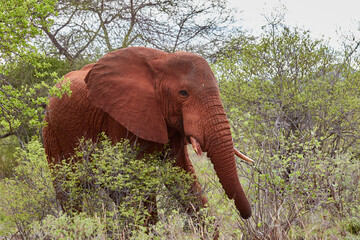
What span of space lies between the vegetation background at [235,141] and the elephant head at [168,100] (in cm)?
23

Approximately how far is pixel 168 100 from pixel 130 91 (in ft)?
1.68

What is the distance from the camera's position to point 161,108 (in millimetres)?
5840

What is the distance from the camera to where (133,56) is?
20.0 ft

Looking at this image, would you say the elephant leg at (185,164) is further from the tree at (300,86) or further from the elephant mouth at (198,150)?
the tree at (300,86)

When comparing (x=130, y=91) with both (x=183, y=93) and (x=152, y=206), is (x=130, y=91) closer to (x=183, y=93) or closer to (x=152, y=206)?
(x=183, y=93)

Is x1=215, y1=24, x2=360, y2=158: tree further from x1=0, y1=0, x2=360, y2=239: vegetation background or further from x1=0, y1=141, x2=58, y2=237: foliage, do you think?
x1=0, y1=141, x2=58, y2=237: foliage

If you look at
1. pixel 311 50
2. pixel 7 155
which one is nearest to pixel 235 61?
pixel 311 50

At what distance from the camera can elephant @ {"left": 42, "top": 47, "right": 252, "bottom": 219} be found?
5.26 metres

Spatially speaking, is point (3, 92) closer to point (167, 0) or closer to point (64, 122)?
point (64, 122)

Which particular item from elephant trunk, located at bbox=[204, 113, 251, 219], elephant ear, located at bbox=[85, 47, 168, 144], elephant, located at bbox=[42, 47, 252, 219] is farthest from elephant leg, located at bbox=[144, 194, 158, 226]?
elephant trunk, located at bbox=[204, 113, 251, 219]

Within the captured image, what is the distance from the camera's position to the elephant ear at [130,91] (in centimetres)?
568

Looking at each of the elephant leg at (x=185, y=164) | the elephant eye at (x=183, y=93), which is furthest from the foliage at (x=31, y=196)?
the elephant eye at (x=183, y=93)

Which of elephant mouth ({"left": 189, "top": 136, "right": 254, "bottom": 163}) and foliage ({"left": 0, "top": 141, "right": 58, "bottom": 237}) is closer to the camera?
elephant mouth ({"left": 189, "top": 136, "right": 254, "bottom": 163})

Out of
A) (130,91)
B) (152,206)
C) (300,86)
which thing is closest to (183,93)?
(130,91)
